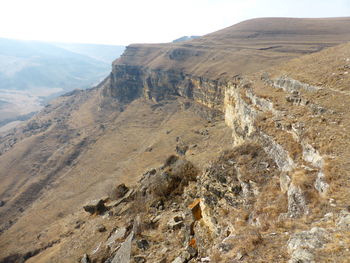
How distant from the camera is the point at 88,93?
135m

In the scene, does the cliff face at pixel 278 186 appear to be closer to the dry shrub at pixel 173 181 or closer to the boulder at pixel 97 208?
the dry shrub at pixel 173 181

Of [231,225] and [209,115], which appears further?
[209,115]

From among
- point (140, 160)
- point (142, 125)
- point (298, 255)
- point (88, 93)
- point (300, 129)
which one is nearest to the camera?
point (298, 255)

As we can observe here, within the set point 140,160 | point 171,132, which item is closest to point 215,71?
point 171,132

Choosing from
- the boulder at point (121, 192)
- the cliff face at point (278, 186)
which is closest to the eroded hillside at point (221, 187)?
the cliff face at point (278, 186)

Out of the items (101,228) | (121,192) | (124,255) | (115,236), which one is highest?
(124,255)

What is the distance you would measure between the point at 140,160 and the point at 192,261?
1799 inches

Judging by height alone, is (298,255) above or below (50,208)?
above

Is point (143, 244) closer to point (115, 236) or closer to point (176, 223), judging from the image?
point (176, 223)

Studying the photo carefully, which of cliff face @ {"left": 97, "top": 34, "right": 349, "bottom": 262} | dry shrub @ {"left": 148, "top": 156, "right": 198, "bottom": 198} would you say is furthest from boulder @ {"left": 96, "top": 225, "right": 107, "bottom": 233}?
cliff face @ {"left": 97, "top": 34, "right": 349, "bottom": 262}

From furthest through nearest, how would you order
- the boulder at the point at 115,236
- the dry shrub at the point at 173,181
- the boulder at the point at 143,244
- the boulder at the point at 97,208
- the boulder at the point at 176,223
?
the boulder at the point at 97,208, the dry shrub at the point at 173,181, the boulder at the point at 115,236, the boulder at the point at 176,223, the boulder at the point at 143,244

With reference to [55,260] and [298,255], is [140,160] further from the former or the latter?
[298,255]

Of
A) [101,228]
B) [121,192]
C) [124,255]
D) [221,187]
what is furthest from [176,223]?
[121,192]

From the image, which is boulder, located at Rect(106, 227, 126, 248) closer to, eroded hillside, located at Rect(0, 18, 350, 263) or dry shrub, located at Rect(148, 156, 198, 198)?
eroded hillside, located at Rect(0, 18, 350, 263)
